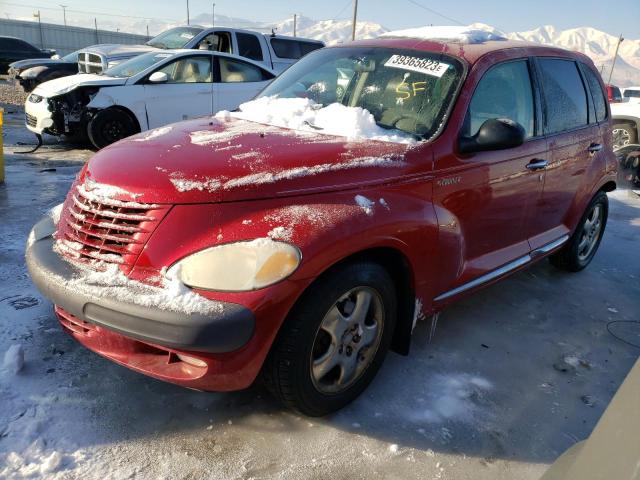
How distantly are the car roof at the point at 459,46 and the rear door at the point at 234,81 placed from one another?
531 cm

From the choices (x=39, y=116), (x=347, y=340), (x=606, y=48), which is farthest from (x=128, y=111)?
(x=606, y=48)

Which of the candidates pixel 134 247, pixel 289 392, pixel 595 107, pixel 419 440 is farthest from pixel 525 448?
pixel 595 107

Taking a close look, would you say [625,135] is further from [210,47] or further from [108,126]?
[108,126]

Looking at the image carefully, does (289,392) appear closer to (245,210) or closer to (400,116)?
(245,210)

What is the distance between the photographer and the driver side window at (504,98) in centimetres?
307

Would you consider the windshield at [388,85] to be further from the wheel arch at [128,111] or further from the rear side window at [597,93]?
the wheel arch at [128,111]

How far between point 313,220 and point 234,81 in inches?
287

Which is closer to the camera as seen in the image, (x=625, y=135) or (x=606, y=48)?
(x=625, y=135)

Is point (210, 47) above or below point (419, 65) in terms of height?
below

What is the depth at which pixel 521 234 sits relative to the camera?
3.59 m

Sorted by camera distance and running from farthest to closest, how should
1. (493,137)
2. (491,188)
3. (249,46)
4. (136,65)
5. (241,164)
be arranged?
(249,46)
(136,65)
(491,188)
(493,137)
(241,164)

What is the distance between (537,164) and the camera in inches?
137

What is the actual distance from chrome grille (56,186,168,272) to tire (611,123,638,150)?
10.6 metres

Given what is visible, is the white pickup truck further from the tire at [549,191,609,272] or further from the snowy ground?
the snowy ground
